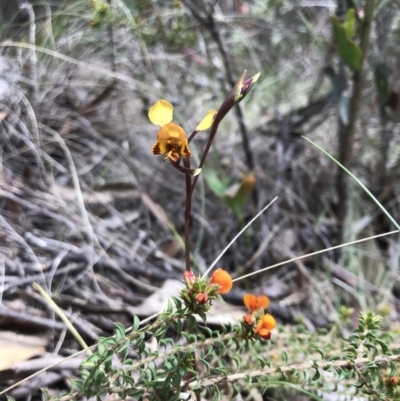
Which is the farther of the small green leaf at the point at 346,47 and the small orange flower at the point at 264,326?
the small green leaf at the point at 346,47

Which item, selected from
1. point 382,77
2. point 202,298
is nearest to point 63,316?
point 202,298

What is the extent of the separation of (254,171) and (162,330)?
0.67 meters

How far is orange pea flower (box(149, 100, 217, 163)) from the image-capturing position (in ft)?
1.36

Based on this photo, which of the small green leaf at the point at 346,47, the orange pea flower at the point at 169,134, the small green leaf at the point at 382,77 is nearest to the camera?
the orange pea flower at the point at 169,134

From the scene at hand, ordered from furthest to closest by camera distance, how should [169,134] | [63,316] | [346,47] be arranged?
1. [346,47]
2. [63,316]
3. [169,134]

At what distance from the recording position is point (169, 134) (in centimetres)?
41

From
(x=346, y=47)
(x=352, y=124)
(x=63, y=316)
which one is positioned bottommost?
(x=63, y=316)

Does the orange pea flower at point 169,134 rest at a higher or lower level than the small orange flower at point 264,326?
higher

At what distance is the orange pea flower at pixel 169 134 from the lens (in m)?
0.41

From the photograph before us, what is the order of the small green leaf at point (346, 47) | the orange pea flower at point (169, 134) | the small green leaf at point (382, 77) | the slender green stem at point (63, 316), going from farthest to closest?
1. the small green leaf at point (382, 77)
2. the small green leaf at point (346, 47)
3. the slender green stem at point (63, 316)
4. the orange pea flower at point (169, 134)

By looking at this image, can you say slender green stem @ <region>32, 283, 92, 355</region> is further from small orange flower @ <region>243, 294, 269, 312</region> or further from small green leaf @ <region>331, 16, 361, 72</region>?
small green leaf @ <region>331, 16, 361, 72</region>

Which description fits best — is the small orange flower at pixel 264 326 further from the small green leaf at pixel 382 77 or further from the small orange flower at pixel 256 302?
the small green leaf at pixel 382 77

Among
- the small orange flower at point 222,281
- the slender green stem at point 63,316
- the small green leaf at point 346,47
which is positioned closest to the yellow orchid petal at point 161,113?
the small orange flower at point 222,281

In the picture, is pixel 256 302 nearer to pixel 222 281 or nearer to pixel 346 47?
A: pixel 222 281
